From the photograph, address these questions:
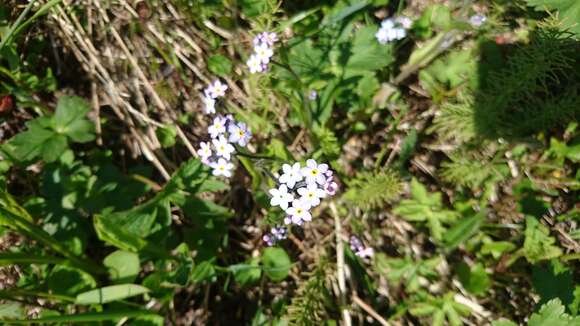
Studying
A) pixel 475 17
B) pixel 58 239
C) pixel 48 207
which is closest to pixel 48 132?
pixel 48 207

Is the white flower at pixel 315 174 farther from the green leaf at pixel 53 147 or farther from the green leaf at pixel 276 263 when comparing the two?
the green leaf at pixel 53 147

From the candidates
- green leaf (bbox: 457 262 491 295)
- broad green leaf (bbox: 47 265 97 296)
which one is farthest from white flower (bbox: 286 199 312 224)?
broad green leaf (bbox: 47 265 97 296)

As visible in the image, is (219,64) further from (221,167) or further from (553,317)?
(553,317)

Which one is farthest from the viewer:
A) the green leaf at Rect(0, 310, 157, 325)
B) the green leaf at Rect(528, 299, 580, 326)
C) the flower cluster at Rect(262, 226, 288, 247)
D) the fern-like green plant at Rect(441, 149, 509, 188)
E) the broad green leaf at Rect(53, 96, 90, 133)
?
the broad green leaf at Rect(53, 96, 90, 133)

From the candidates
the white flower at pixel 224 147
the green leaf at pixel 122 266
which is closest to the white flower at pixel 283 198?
the white flower at pixel 224 147

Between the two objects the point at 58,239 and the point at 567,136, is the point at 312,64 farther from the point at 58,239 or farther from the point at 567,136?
the point at 58,239

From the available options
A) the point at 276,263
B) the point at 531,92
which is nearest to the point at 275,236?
the point at 276,263

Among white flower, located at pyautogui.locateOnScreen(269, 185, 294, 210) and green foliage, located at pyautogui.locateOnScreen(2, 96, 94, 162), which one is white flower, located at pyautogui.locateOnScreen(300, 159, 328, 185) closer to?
white flower, located at pyautogui.locateOnScreen(269, 185, 294, 210)
